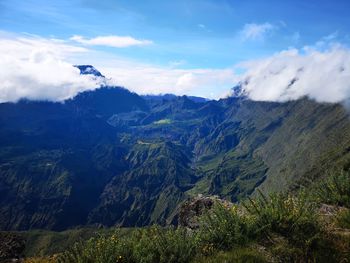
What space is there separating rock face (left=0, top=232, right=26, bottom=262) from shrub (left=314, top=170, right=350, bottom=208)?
11.0 metres

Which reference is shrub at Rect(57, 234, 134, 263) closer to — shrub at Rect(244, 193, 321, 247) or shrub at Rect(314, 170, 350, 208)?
shrub at Rect(244, 193, 321, 247)

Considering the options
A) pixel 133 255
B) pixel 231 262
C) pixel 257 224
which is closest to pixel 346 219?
pixel 257 224

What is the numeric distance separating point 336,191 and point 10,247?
Answer: 12042mm

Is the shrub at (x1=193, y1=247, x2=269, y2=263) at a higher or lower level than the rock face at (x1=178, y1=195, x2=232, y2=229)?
higher

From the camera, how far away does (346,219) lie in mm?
11617

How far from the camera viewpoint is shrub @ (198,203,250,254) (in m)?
10.7

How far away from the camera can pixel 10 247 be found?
43.8 ft

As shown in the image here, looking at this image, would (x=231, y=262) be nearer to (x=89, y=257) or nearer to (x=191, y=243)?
(x=191, y=243)

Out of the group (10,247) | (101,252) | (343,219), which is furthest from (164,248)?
(10,247)

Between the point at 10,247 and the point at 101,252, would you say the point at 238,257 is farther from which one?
the point at 10,247

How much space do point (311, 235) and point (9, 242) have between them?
10.2m

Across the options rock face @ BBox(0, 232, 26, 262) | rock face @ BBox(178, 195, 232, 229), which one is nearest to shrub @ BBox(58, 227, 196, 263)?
rock face @ BBox(0, 232, 26, 262)

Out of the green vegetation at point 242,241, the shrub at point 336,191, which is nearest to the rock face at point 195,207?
the shrub at point 336,191

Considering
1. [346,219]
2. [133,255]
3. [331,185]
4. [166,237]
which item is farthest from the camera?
[331,185]
